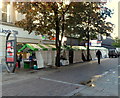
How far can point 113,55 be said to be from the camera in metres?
33.0

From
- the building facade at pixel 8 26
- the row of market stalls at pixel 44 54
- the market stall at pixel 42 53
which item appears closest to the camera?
the market stall at pixel 42 53

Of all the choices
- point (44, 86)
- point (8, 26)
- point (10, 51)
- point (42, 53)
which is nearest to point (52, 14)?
point (42, 53)

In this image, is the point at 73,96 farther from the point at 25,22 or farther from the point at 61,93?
the point at 25,22

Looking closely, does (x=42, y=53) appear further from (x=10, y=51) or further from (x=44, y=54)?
(x=10, y=51)

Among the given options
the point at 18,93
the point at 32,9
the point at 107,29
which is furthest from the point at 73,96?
the point at 107,29

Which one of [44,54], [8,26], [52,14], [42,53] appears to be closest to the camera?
[42,53]

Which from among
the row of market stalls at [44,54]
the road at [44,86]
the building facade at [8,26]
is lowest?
the road at [44,86]

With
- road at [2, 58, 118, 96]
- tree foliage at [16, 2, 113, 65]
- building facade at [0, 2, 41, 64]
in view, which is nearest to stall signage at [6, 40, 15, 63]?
road at [2, 58, 118, 96]

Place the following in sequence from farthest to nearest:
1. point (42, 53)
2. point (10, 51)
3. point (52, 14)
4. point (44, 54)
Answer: point (52, 14) < point (44, 54) < point (42, 53) < point (10, 51)

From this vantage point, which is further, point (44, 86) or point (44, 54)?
point (44, 54)

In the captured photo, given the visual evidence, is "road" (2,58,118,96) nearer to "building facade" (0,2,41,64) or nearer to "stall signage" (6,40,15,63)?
"stall signage" (6,40,15,63)

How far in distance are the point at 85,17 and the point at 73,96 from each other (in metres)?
11.7

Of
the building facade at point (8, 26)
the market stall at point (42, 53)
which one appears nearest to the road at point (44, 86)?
the market stall at point (42, 53)

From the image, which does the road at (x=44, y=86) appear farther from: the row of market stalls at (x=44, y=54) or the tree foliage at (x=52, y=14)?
the tree foliage at (x=52, y=14)
